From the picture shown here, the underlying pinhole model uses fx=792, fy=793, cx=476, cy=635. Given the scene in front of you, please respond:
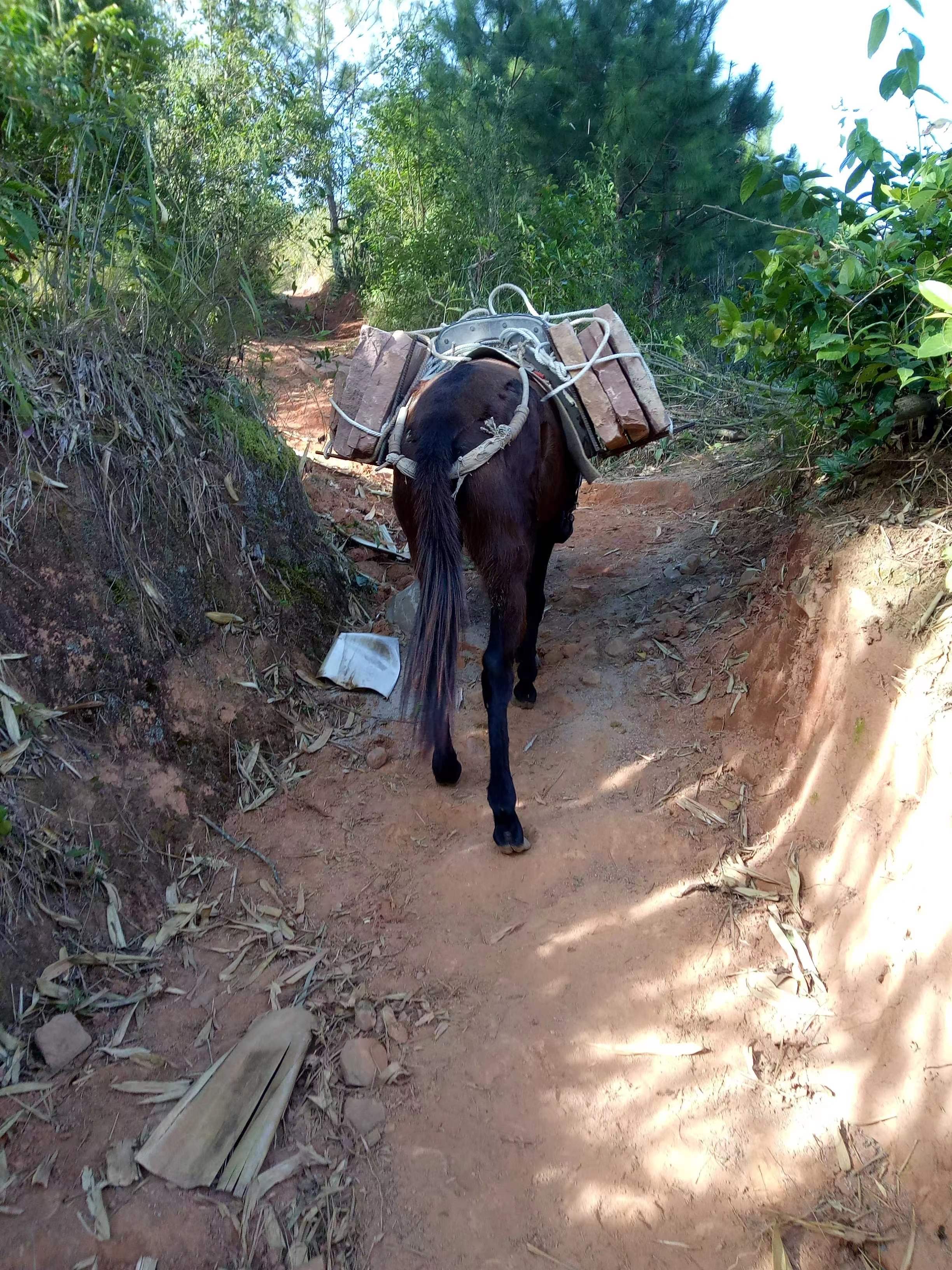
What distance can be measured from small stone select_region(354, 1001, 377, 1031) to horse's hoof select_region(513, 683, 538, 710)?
1792 millimetres

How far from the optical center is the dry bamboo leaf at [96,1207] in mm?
1929

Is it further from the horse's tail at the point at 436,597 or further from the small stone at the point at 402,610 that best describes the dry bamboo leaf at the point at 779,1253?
the small stone at the point at 402,610

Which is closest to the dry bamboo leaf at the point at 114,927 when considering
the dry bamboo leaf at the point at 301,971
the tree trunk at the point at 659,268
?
the dry bamboo leaf at the point at 301,971

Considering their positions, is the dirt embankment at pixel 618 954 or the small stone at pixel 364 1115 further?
the small stone at pixel 364 1115

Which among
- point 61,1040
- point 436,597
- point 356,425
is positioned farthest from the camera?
point 356,425

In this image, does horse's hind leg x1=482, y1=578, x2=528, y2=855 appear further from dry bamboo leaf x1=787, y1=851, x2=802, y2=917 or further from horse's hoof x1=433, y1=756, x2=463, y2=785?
dry bamboo leaf x1=787, y1=851, x2=802, y2=917

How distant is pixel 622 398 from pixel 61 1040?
326 centimetres

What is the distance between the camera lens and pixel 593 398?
366 cm

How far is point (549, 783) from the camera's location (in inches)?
137

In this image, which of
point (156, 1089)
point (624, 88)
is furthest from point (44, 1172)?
point (624, 88)

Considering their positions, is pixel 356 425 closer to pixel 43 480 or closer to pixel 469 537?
pixel 469 537

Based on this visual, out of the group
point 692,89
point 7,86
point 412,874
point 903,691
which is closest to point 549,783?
point 412,874

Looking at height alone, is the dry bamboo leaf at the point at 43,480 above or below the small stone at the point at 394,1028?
above

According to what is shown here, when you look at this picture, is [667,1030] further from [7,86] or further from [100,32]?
[100,32]
